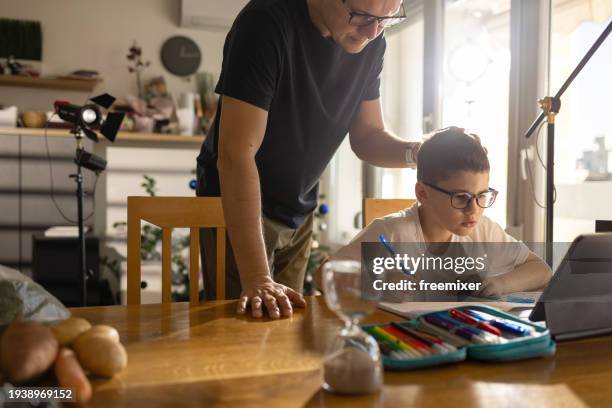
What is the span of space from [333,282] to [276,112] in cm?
87

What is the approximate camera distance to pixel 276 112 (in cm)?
151

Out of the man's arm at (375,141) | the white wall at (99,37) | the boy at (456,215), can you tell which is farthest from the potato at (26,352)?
the white wall at (99,37)

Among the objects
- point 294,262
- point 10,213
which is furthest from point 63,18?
point 294,262

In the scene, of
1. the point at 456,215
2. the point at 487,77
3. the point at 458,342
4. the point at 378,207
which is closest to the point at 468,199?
the point at 456,215

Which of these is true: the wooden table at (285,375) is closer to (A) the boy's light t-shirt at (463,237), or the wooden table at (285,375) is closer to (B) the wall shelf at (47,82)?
(A) the boy's light t-shirt at (463,237)

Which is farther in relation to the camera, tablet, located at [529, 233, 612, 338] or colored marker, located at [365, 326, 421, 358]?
tablet, located at [529, 233, 612, 338]

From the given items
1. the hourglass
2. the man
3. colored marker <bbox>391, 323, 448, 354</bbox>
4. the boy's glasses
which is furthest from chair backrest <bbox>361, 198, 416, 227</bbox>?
the hourglass

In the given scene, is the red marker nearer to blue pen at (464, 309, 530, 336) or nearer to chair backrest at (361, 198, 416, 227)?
blue pen at (464, 309, 530, 336)

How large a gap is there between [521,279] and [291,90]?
0.69 meters

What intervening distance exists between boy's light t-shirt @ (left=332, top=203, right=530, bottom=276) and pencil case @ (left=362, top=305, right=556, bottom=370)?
56cm

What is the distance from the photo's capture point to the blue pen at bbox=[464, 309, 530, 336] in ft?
2.82

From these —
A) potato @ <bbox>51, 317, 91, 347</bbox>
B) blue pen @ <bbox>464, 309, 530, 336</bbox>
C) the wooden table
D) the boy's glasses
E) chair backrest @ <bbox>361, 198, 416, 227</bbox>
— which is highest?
the boy's glasses

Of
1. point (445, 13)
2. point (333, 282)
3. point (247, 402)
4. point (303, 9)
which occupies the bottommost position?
point (247, 402)

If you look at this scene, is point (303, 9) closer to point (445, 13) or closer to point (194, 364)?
point (194, 364)
